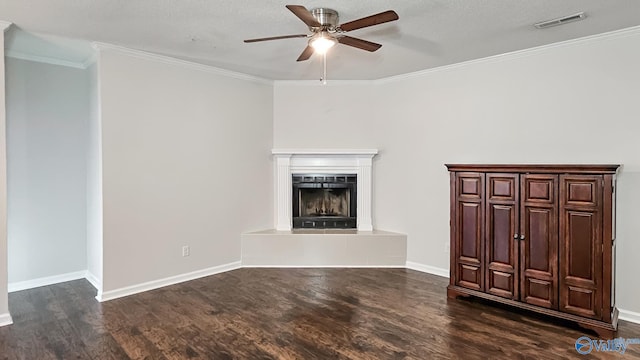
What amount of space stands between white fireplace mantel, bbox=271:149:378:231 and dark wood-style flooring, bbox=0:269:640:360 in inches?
48.3

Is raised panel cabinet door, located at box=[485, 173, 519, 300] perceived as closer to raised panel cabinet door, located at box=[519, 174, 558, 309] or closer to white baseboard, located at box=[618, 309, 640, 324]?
raised panel cabinet door, located at box=[519, 174, 558, 309]

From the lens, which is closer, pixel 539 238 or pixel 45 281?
pixel 539 238

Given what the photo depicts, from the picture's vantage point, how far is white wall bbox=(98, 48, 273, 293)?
4.04 metres

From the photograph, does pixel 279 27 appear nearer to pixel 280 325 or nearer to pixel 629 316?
pixel 280 325

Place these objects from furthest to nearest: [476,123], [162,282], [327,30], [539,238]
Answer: [476,123] < [162,282] < [539,238] < [327,30]

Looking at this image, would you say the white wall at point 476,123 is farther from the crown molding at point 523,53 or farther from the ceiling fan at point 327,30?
the ceiling fan at point 327,30

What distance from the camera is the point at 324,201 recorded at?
18.8 ft

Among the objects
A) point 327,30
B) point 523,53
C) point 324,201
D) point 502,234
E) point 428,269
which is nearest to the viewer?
point 327,30

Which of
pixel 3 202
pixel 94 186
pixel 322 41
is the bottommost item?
pixel 3 202

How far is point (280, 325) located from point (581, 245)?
8.56ft

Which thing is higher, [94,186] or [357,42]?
[357,42]

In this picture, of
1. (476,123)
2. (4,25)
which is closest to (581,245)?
(476,123)

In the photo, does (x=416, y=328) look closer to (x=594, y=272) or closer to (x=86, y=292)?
(x=594, y=272)

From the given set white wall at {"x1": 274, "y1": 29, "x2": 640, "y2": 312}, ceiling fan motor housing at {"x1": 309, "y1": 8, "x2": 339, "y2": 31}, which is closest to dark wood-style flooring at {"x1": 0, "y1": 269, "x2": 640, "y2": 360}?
white wall at {"x1": 274, "y1": 29, "x2": 640, "y2": 312}
